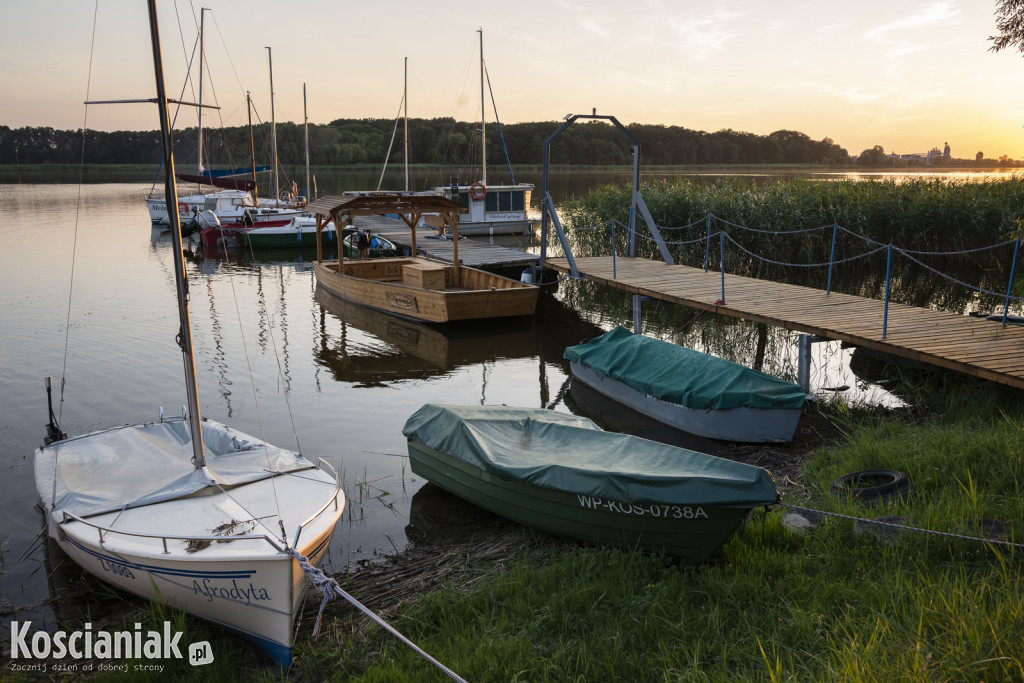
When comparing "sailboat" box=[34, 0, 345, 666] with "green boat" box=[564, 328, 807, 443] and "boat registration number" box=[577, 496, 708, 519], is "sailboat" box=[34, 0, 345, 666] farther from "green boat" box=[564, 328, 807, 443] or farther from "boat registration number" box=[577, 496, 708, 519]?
"green boat" box=[564, 328, 807, 443]

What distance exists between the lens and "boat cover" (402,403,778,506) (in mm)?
6445

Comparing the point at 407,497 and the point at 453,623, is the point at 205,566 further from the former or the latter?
the point at 407,497

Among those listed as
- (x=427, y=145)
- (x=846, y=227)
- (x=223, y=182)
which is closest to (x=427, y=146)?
(x=427, y=145)

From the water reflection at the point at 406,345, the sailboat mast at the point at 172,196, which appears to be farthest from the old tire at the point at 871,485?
the water reflection at the point at 406,345

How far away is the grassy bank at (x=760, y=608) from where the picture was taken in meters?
4.53

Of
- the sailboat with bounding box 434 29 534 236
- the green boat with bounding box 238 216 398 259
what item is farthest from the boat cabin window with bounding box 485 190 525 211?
the green boat with bounding box 238 216 398 259

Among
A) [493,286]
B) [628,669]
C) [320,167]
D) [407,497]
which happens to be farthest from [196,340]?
[320,167]

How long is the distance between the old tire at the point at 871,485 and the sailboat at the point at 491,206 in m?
28.7

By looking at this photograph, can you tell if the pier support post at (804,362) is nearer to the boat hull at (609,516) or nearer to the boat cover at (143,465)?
the boat hull at (609,516)

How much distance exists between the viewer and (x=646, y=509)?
6.70 metres

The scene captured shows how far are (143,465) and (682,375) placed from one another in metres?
7.70

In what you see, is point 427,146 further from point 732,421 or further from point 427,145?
point 732,421

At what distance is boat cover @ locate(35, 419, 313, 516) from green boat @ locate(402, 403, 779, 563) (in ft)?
6.05

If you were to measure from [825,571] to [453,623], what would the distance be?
307 centimetres
